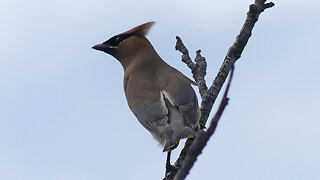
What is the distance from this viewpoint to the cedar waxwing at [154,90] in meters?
5.00

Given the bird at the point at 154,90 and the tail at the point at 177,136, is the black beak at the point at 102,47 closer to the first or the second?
the bird at the point at 154,90

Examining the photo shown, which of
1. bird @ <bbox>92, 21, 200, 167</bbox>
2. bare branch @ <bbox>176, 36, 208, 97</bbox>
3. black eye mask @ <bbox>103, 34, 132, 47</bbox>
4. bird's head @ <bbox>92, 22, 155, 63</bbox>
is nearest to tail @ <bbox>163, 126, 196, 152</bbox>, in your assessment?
bird @ <bbox>92, 21, 200, 167</bbox>

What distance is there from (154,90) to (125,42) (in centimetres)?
143

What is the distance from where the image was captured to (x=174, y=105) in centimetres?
531

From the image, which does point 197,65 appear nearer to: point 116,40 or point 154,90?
point 154,90

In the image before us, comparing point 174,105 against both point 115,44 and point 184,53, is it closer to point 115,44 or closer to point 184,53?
point 184,53

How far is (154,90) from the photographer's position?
222 inches

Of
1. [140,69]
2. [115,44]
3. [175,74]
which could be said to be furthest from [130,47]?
[175,74]

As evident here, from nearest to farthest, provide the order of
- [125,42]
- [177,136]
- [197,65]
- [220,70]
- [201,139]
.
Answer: [201,139] < [177,136] < [220,70] < [197,65] < [125,42]

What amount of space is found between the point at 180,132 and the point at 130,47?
2288 millimetres

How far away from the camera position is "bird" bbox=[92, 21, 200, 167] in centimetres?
499

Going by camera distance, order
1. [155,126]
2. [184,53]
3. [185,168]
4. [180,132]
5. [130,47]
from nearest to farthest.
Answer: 1. [185,168]
2. [180,132]
3. [155,126]
4. [184,53]
5. [130,47]

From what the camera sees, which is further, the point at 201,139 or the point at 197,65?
the point at 197,65

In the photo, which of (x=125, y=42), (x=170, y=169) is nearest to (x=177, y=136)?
(x=170, y=169)
